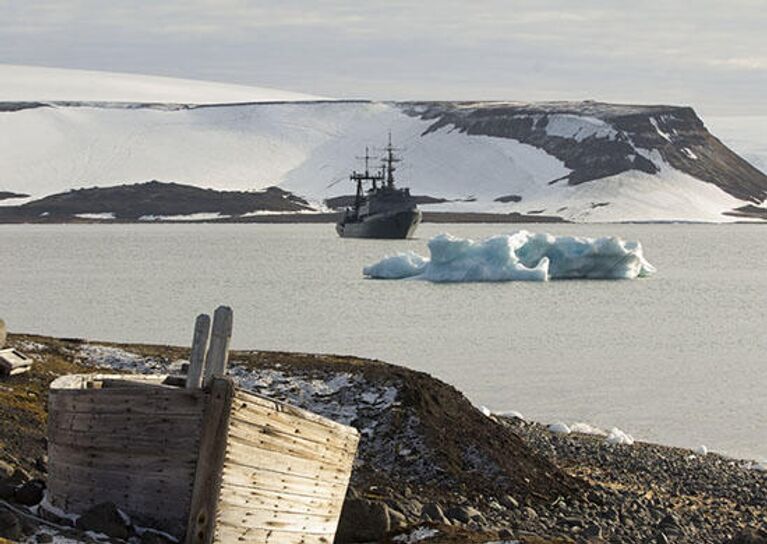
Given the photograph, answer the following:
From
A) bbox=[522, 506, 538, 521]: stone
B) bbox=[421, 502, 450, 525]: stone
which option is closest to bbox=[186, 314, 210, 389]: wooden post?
bbox=[421, 502, 450, 525]: stone

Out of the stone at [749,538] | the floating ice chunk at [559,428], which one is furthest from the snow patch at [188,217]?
the stone at [749,538]

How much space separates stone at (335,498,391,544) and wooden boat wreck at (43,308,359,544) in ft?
1.27

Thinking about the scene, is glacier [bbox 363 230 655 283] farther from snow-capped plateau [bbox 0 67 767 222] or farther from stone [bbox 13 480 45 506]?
snow-capped plateau [bbox 0 67 767 222]

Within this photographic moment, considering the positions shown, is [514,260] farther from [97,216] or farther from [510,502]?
[97,216]

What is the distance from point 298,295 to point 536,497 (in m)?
36.2

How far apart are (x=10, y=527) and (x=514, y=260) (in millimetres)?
45522

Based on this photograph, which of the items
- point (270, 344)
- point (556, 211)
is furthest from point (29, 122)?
point (270, 344)

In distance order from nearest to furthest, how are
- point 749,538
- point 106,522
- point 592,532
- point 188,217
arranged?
point 106,522
point 749,538
point 592,532
point 188,217

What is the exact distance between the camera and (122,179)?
181375mm

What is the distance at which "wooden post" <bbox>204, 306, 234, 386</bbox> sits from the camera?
357 inches

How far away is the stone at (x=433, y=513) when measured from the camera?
11664 millimetres

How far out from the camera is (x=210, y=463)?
907 centimetres

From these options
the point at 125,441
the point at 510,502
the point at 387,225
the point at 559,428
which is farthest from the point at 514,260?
the point at 125,441

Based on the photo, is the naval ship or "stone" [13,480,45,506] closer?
"stone" [13,480,45,506]
